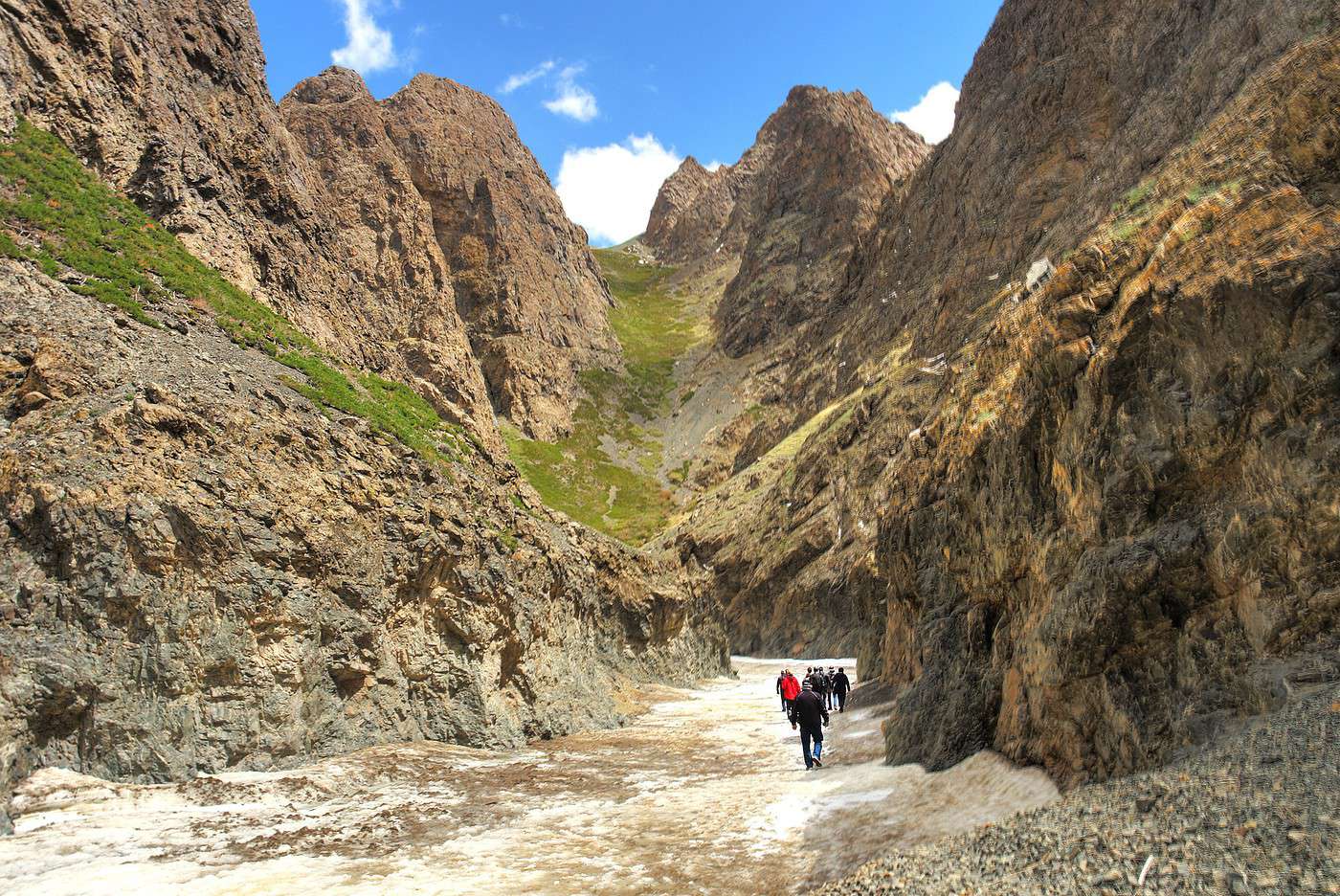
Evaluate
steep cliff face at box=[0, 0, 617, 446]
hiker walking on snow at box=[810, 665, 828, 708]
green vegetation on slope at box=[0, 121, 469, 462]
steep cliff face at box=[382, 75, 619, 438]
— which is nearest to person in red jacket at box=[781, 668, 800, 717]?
hiker walking on snow at box=[810, 665, 828, 708]

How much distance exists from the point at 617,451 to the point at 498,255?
32.9 meters

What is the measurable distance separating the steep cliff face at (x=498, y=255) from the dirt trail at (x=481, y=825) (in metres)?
87.2

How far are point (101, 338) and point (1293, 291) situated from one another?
62.6 ft

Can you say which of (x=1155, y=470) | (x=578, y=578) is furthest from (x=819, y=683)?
(x=1155, y=470)

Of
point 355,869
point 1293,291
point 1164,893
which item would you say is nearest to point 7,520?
point 355,869

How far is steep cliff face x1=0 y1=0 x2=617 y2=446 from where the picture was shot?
2411 cm

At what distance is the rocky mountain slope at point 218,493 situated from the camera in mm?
11391

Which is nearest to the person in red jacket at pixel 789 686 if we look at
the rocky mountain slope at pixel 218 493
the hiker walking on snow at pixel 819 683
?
the hiker walking on snow at pixel 819 683

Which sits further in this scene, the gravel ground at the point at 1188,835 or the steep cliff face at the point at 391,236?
the steep cliff face at the point at 391,236

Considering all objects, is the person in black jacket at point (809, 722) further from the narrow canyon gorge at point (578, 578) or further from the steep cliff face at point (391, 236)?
the steep cliff face at point (391, 236)

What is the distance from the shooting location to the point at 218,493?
1387 centimetres

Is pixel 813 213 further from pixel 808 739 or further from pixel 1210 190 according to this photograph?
pixel 808 739

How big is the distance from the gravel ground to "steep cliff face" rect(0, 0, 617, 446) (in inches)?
1055

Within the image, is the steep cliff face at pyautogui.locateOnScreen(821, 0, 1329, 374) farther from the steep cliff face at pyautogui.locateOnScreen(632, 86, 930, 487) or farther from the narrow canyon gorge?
the steep cliff face at pyautogui.locateOnScreen(632, 86, 930, 487)
